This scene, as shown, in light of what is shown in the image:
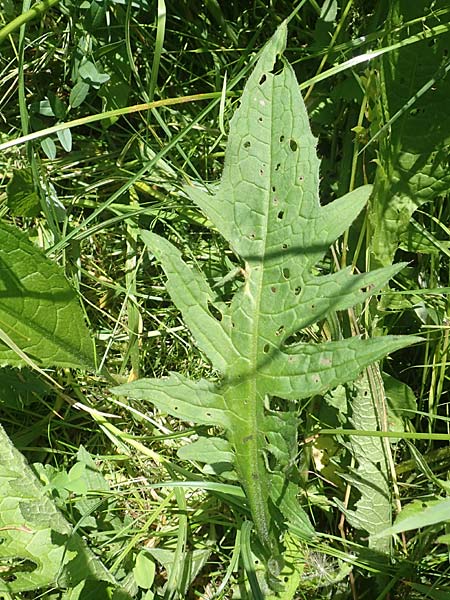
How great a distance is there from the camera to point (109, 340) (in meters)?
2.08

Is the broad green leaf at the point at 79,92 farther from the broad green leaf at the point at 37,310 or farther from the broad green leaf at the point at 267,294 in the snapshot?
the broad green leaf at the point at 267,294

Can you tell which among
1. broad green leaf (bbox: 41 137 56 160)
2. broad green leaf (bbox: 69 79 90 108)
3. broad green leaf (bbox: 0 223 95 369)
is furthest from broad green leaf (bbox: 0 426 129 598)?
broad green leaf (bbox: 69 79 90 108)

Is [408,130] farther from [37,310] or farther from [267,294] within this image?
[37,310]

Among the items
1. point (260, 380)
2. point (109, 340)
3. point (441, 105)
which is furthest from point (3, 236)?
point (441, 105)

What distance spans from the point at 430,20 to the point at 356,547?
1.28 meters

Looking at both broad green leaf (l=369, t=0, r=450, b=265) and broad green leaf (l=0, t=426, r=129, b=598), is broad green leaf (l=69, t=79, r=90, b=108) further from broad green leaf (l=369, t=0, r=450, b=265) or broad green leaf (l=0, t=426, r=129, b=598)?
broad green leaf (l=0, t=426, r=129, b=598)

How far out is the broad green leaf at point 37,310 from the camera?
1.69 metres

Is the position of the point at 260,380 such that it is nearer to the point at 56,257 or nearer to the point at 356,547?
the point at 356,547

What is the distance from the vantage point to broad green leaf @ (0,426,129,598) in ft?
5.50

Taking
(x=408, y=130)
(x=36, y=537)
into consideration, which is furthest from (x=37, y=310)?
(x=408, y=130)

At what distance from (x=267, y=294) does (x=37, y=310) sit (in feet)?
1.96

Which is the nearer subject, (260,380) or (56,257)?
(260,380)

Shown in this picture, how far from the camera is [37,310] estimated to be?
5.70 feet

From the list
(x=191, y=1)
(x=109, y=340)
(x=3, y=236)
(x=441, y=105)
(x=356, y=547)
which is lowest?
(x=356, y=547)
